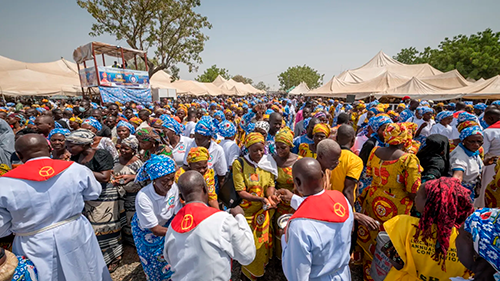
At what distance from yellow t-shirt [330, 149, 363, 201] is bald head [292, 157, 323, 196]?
1.17 m

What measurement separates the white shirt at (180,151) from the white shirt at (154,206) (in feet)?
4.45

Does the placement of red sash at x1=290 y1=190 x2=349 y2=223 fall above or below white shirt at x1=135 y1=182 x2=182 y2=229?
above

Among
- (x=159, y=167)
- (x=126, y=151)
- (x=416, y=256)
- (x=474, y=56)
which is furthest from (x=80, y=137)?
(x=474, y=56)

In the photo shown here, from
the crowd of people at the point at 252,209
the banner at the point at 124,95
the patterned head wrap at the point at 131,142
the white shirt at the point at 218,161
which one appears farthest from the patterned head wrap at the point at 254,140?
the banner at the point at 124,95

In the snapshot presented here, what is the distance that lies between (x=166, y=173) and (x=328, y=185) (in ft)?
6.02

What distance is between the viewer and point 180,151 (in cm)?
381

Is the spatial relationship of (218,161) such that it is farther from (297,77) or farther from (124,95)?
(297,77)

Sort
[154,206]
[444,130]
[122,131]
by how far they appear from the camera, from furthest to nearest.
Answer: [444,130] → [122,131] → [154,206]

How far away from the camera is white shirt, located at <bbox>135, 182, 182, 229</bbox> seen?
2178 millimetres

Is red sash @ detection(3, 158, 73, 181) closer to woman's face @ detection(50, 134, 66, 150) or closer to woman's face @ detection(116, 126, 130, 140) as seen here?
woman's face @ detection(50, 134, 66, 150)

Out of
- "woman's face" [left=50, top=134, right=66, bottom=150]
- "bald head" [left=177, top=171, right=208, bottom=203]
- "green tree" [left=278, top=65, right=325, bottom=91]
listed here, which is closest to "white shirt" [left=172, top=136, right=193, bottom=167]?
"woman's face" [left=50, top=134, right=66, bottom=150]

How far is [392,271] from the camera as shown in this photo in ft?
5.53

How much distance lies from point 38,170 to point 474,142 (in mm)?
5317

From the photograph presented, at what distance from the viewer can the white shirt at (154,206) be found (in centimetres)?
218
